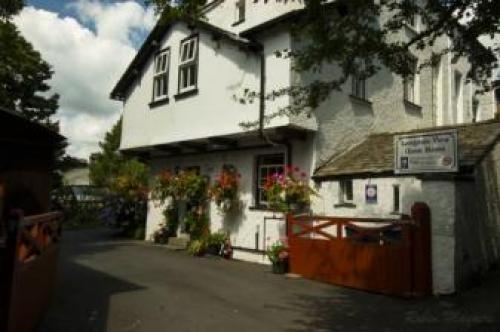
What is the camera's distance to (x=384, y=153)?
13383 mm

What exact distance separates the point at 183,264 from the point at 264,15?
8.76 metres

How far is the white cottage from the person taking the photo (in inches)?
516

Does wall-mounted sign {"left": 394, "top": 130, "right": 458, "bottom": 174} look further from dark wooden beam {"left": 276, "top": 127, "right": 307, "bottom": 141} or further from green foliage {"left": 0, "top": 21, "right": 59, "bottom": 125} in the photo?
green foliage {"left": 0, "top": 21, "right": 59, "bottom": 125}

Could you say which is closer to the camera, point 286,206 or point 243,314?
point 243,314

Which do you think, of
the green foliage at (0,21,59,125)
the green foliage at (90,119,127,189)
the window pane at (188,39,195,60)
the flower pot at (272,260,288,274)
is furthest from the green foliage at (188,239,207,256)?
the green foliage at (90,119,127,189)

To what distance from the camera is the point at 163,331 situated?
7621mm

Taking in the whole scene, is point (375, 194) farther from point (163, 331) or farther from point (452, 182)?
point (163, 331)

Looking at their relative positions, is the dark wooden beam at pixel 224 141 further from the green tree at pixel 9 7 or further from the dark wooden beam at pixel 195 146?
the green tree at pixel 9 7

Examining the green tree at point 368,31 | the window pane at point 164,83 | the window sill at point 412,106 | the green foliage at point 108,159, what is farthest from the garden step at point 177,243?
the green foliage at point 108,159

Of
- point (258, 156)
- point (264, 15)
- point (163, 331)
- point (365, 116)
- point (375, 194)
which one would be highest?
point (264, 15)

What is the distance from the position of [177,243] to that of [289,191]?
645 centimetres

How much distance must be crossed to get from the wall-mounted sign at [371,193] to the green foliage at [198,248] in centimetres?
560

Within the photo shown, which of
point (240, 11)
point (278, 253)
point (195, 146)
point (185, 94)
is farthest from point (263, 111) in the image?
point (240, 11)

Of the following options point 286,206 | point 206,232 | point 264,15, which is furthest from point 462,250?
point 264,15
